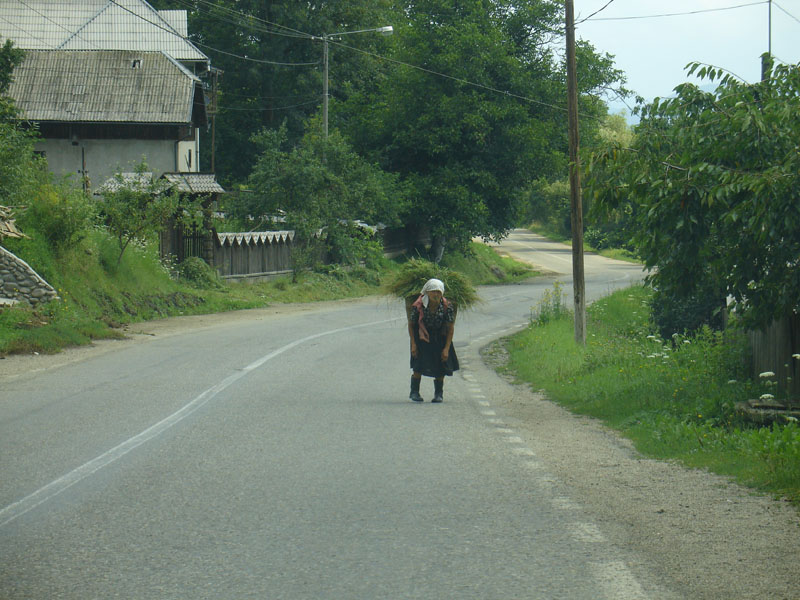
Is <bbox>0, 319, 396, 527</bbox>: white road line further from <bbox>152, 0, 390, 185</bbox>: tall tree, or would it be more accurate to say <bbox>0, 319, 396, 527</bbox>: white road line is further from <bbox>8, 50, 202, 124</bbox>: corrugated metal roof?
<bbox>152, 0, 390, 185</bbox>: tall tree

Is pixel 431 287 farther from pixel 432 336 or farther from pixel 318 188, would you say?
pixel 318 188

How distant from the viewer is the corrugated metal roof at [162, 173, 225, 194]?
103 feet

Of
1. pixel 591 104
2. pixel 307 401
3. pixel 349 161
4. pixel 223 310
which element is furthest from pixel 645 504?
pixel 591 104

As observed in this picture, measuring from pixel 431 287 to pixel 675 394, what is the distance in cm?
332

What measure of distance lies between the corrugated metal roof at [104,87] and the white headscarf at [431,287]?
91.3 feet

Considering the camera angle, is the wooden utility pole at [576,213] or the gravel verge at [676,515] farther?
the wooden utility pole at [576,213]

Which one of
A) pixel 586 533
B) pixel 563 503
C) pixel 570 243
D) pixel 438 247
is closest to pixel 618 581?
pixel 586 533

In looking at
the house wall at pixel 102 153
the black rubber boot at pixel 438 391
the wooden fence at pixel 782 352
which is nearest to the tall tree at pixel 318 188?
the house wall at pixel 102 153

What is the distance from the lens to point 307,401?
40.8ft

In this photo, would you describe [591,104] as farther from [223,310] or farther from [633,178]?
[633,178]

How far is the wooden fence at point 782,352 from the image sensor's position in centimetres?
1141

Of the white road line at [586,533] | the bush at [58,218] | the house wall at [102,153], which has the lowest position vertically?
the white road line at [586,533]

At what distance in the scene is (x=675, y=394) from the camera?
12.1 metres

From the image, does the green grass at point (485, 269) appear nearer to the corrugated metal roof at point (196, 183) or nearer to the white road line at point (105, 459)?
the corrugated metal roof at point (196, 183)
